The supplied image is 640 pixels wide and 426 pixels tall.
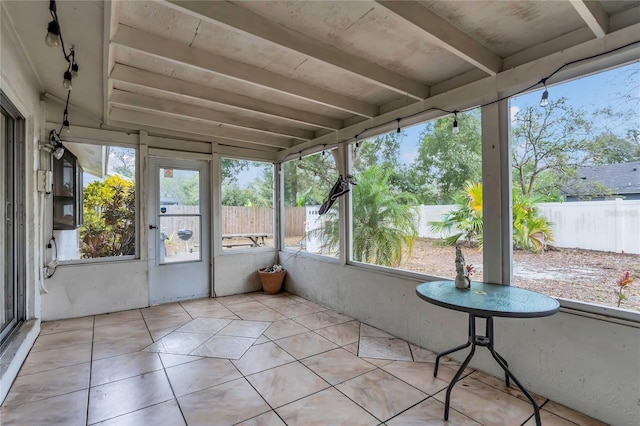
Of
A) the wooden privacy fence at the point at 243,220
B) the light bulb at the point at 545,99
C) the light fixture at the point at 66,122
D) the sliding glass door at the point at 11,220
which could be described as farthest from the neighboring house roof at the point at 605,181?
the light fixture at the point at 66,122

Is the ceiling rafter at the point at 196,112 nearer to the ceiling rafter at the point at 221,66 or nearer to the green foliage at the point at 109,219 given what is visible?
the ceiling rafter at the point at 221,66

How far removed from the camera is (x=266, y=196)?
5148 mm

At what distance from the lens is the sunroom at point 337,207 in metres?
1.88

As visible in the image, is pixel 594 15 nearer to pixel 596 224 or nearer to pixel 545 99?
pixel 545 99

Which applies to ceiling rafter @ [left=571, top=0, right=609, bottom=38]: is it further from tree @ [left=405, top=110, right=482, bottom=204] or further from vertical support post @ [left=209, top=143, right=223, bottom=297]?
vertical support post @ [left=209, top=143, right=223, bottom=297]

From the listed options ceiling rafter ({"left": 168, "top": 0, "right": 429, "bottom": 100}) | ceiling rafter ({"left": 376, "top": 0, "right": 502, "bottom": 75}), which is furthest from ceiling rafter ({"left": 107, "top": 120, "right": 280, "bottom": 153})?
ceiling rafter ({"left": 376, "top": 0, "right": 502, "bottom": 75})

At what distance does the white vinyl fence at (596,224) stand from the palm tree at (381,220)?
122cm

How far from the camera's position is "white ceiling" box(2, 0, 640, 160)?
1.80m

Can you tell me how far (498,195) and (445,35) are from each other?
1201 millimetres

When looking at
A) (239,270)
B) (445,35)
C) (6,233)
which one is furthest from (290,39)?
(239,270)

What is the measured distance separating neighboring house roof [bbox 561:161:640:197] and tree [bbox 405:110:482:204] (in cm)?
64

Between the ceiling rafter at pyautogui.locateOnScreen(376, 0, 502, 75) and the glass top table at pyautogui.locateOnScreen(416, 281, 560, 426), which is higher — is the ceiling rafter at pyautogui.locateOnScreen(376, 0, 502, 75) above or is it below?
above

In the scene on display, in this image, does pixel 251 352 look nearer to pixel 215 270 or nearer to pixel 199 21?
pixel 215 270

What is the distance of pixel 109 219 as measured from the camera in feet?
12.8
